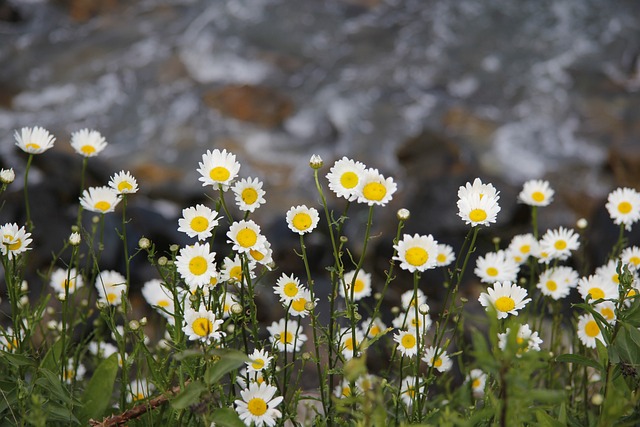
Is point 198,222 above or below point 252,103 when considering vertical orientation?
below

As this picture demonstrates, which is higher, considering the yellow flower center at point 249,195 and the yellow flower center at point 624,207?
the yellow flower center at point 624,207

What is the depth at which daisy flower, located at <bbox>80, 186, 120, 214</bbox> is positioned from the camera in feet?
3.75

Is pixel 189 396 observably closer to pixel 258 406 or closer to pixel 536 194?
pixel 258 406

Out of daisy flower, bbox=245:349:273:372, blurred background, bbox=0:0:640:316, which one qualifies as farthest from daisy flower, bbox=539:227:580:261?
blurred background, bbox=0:0:640:316

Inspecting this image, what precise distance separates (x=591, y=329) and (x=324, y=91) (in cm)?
368

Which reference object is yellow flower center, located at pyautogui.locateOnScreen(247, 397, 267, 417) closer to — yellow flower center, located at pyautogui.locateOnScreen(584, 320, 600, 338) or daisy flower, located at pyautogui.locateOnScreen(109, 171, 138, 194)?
daisy flower, located at pyautogui.locateOnScreen(109, 171, 138, 194)

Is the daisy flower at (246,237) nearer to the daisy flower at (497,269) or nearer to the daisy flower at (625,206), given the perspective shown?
the daisy flower at (497,269)

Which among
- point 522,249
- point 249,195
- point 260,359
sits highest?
point 522,249

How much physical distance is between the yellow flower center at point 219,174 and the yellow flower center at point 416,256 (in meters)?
0.29

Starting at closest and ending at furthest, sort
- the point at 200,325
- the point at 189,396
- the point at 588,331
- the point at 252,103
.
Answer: the point at 189,396, the point at 200,325, the point at 588,331, the point at 252,103

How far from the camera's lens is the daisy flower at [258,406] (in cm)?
96

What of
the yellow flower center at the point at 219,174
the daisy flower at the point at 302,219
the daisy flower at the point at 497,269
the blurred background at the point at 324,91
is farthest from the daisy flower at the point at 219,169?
the blurred background at the point at 324,91

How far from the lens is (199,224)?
109cm

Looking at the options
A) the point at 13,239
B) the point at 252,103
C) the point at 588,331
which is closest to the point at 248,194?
the point at 13,239
